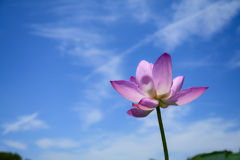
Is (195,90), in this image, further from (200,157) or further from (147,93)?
(200,157)

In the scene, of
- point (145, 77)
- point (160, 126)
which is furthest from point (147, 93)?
point (160, 126)

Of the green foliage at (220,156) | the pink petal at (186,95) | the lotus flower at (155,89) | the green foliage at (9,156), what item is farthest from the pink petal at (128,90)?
the green foliage at (9,156)

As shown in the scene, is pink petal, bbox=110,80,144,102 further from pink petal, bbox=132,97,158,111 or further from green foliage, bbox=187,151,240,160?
green foliage, bbox=187,151,240,160

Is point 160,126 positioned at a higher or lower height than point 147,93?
lower

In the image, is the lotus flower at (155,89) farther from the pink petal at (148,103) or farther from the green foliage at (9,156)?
the green foliage at (9,156)

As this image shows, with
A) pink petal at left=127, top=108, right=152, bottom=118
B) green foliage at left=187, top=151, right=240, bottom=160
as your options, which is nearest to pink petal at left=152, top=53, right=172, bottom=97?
pink petal at left=127, top=108, right=152, bottom=118

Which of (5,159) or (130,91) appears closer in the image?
(130,91)

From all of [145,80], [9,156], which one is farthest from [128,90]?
[9,156]
